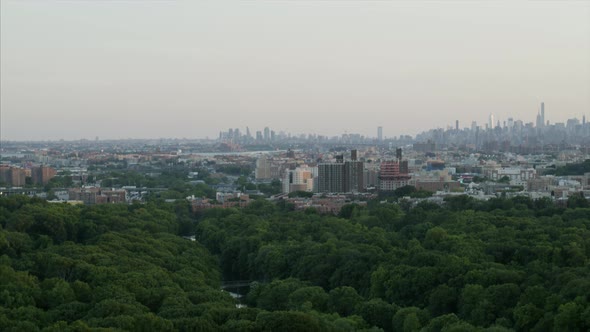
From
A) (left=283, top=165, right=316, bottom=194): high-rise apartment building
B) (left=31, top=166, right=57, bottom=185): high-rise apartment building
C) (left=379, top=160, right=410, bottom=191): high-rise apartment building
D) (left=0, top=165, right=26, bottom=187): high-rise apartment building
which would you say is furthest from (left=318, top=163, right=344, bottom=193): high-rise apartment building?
(left=31, top=166, right=57, bottom=185): high-rise apartment building

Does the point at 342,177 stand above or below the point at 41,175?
above

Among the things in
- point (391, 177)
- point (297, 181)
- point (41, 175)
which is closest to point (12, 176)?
point (41, 175)

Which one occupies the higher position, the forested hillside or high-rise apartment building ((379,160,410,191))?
high-rise apartment building ((379,160,410,191))

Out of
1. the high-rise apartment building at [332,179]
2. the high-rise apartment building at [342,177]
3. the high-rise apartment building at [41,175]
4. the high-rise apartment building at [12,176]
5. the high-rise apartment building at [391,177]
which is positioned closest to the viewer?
the high-rise apartment building at [391,177]

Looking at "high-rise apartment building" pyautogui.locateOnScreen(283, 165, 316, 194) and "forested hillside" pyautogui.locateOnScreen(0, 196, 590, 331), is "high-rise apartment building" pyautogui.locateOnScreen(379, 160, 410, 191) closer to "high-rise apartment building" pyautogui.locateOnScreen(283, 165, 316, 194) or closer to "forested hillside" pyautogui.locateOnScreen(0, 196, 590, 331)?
"high-rise apartment building" pyautogui.locateOnScreen(283, 165, 316, 194)

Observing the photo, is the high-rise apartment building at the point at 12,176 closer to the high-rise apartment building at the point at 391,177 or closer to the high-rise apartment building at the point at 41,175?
the high-rise apartment building at the point at 41,175

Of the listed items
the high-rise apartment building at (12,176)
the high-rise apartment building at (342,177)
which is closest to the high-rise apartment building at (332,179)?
the high-rise apartment building at (342,177)

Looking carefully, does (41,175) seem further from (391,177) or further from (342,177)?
(391,177)

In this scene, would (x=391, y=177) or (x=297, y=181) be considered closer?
(x=391, y=177)

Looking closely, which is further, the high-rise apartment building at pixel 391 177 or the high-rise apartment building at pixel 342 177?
the high-rise apartment building at pixel 342 177
